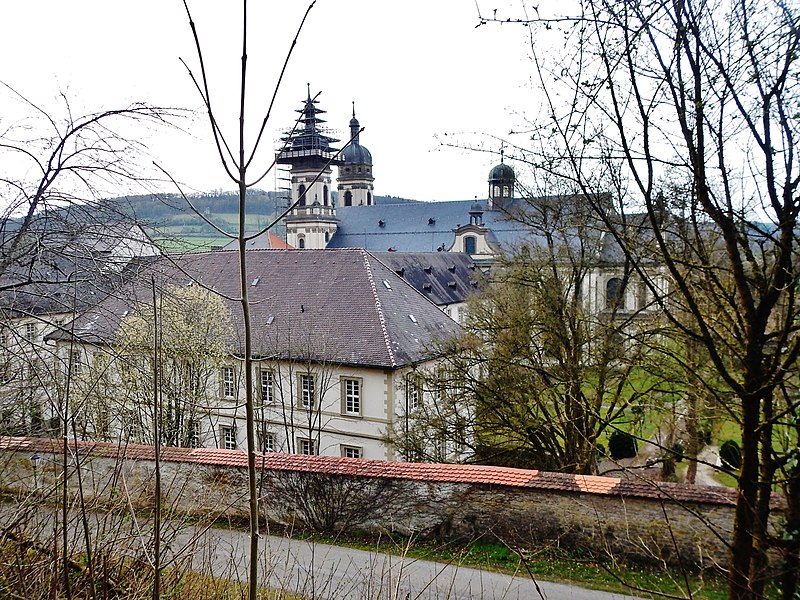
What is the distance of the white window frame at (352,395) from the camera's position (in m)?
18.8

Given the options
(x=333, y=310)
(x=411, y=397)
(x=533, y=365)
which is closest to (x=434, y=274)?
(x=333, y=310)

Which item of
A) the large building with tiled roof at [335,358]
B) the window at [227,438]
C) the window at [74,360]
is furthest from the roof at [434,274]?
the window at [74,360]

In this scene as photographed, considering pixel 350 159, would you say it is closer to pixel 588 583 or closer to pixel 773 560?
pixel 588 583

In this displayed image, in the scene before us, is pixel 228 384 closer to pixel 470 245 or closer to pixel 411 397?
pixel 411 397

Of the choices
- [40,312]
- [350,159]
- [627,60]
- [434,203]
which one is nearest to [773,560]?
[627,60]

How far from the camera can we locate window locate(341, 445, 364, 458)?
1908 cm

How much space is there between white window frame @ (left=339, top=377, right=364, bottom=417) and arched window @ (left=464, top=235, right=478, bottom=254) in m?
31.5

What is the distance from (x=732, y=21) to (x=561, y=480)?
711 cm

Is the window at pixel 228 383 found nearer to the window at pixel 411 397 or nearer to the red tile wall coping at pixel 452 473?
the window at pixel 411 397

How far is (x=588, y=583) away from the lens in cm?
774

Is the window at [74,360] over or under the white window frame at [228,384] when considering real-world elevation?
over

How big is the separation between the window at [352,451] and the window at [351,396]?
107cm

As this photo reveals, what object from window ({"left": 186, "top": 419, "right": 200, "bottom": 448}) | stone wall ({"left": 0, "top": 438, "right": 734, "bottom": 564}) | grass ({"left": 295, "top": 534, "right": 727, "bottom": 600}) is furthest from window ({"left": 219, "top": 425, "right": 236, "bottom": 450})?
grass ({"left": 295, "top": 534, "right": 727, "bottom": 600})

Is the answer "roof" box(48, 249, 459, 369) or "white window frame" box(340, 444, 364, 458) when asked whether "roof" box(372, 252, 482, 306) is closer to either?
"roof" box(48, 249, 459, 369)
